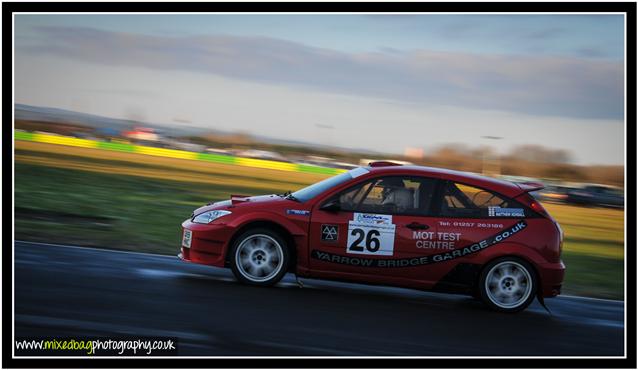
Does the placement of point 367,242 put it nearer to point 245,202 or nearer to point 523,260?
point 245,202

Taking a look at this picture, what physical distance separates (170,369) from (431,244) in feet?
12.9

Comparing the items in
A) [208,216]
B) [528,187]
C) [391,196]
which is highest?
[528,187]

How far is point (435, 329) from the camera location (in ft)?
24.0

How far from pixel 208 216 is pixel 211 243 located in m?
0.35

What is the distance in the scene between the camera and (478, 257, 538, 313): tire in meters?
8.48

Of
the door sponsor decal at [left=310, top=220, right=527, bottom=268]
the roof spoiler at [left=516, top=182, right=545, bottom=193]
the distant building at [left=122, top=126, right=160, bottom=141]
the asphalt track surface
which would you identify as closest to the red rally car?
the door sponsor decal at [left=310, top=220, right=527, bottom=268]

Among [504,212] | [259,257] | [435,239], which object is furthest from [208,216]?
[504,212]

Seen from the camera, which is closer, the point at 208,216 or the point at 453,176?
the point at 208,216

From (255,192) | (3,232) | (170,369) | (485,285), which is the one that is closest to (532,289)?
(485,285)

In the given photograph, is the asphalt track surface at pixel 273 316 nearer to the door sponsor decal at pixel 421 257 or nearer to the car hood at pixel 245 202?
the door sponsor decal at pixel 421 257

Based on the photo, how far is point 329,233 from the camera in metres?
8.34

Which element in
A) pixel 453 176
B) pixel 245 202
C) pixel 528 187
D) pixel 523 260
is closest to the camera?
pixel 523 260

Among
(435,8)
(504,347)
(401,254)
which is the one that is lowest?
(504,347)

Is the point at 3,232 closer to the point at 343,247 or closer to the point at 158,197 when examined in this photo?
the point at 343,247
